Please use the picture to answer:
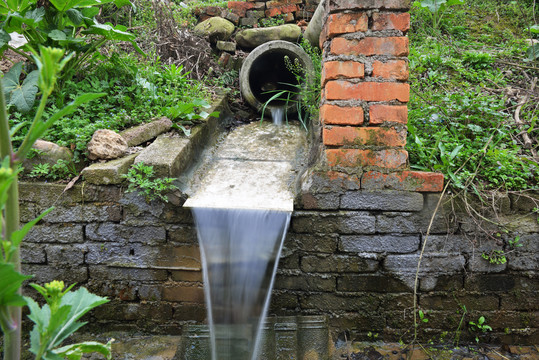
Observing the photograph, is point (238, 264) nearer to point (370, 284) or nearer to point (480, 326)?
point (370, 284)

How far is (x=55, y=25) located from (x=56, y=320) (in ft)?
7.79

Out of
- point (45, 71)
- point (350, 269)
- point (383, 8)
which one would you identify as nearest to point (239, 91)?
point (383, 8)

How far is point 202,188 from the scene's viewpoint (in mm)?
2328

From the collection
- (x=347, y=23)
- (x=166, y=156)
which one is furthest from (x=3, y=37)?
(x=347, y=23)

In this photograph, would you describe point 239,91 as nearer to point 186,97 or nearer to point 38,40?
point 186,97

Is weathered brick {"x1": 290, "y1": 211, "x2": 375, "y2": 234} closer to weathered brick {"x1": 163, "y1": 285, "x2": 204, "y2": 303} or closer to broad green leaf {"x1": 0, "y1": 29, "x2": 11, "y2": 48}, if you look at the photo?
weathered brick {"x1": 163, "y1": 285, "x2": 204, "y2": 303}

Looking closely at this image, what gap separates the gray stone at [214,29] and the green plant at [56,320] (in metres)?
3.88

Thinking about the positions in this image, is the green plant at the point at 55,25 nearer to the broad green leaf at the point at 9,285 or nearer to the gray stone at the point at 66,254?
the gray stone at the point at 66,254

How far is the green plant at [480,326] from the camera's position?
84.2 inches

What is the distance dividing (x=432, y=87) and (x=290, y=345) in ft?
7.23

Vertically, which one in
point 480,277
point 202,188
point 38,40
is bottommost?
point 480,277

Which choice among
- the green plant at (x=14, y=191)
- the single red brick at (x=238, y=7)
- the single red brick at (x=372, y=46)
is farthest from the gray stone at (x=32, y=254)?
the single red brick at (x=238, y=7)

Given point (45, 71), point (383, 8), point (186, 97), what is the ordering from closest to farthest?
point (45, 71) < point (383, 8) < point (186, 97)

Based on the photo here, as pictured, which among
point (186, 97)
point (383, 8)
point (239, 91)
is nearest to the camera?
point (383, 8)
